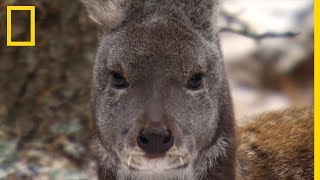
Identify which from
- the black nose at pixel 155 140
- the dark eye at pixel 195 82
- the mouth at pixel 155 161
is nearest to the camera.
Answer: the black nose at pixel 155 140

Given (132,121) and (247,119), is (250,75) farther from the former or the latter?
(132,121)

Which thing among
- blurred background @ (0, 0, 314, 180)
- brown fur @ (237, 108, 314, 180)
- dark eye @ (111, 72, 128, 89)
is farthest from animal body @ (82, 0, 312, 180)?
blurred background @ (0, 0, 314, 180)

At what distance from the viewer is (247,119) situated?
669 centimetres

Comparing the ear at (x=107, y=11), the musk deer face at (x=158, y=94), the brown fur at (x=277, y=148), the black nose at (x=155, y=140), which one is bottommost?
the brown fur at (x=277, y=148)

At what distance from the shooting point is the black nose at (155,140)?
459 cm

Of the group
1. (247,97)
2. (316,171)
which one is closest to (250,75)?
(247,97)

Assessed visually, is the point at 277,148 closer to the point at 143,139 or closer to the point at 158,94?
the point at 158,94

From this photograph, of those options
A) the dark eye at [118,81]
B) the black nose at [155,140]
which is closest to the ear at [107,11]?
the dark eye at [118,81]

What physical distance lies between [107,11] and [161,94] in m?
0.85

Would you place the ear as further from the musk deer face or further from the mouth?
the mouth

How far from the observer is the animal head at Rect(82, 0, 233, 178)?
15.5 feet

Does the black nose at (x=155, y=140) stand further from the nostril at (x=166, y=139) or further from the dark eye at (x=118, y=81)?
the dark eye at (x=118, y=81)

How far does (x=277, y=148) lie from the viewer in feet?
20.0

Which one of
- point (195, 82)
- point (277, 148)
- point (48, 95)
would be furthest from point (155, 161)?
point (48, 95)
